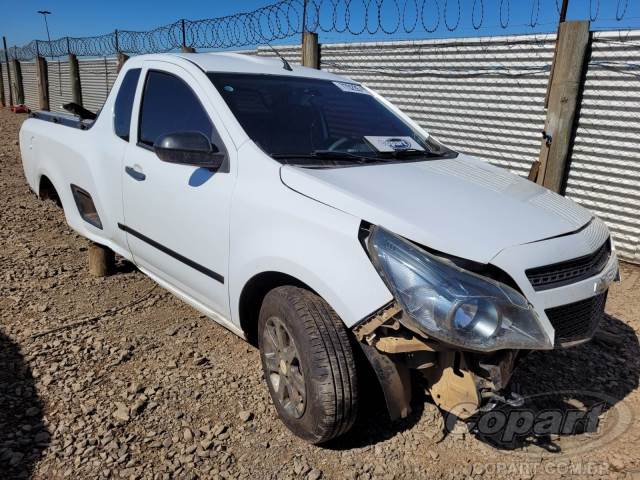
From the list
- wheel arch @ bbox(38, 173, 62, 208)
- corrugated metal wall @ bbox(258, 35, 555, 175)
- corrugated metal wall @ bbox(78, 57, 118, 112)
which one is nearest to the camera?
wheel arch @ bbox(38, 173, 62, 208)

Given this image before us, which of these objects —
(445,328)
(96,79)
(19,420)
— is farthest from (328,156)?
(96,79)

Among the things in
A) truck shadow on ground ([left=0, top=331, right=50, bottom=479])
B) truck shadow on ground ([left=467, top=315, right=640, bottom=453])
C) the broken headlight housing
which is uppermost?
the broken headlight housing

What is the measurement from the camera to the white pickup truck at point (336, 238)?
1.98m

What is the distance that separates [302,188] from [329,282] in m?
0.46

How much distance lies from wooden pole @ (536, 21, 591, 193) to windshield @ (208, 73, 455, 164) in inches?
110

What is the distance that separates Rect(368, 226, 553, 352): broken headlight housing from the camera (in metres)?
1.88

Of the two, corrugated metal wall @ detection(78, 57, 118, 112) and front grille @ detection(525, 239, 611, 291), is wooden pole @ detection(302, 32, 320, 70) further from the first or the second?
corrugated metal wall @ detection(78, 57, 118, 112)

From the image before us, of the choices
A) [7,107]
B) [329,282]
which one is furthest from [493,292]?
[7,107]

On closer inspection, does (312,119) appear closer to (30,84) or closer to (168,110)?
(168,110)

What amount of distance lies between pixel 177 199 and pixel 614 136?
4.65m

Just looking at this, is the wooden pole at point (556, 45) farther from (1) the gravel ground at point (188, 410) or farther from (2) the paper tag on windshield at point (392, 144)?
(2) the paper tag on windshield at point (392, 144)

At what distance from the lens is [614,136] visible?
17.6 ft

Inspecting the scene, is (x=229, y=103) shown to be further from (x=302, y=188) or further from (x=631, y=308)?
(x=631, y=308)

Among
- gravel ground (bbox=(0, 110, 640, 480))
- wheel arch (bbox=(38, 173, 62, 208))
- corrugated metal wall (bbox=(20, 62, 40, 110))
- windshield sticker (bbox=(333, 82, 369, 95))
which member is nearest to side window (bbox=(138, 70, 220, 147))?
windshield sticker (bbox=(333, 82, 369, 95))
